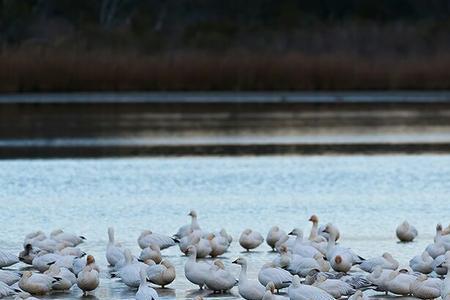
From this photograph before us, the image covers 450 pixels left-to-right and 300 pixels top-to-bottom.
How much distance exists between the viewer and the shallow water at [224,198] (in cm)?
1523

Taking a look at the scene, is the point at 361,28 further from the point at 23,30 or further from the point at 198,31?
the point at 23,30

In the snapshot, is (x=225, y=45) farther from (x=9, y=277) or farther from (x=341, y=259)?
(x=9, y=277)

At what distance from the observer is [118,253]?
42.7 feet

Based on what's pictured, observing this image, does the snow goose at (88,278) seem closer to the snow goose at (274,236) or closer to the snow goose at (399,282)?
the snow goose at (399,282)

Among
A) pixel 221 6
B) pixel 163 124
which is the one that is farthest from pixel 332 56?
pixel 221 6

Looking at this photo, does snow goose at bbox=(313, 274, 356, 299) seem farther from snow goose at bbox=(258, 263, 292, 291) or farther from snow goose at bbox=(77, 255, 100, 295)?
snow goose at bbox=(77, 255, 100, 295)

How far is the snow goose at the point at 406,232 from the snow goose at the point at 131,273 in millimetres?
3744

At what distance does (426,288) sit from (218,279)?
6.00 feet

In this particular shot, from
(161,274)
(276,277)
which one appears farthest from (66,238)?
(276,277)

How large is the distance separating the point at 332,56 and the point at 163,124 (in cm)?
888

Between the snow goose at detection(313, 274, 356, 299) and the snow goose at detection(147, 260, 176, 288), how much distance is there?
1399 mm

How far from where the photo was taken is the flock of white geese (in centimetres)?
1138

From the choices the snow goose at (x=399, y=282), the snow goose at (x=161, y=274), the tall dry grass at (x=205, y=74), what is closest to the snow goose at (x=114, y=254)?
the snow goose at (x=161, y=274)

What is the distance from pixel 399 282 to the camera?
11641mm
